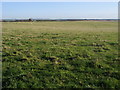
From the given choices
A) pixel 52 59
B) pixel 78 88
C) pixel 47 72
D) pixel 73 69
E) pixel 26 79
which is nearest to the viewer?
pixel 78 88

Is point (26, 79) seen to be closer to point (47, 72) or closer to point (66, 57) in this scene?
point (47, 72)

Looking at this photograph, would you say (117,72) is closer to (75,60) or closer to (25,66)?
(75,60)

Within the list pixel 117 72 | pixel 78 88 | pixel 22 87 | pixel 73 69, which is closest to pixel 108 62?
pixel 117 72

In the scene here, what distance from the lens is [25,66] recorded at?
1038 centimetres

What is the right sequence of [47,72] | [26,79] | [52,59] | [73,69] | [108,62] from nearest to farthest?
[26,79] → [47,72] → [73,69] → [108,62] → [52,59]

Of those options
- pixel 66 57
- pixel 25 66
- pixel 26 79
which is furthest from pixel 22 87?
pixel 66 57

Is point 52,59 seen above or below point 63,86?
above

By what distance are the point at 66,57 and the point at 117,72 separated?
15.8 ft

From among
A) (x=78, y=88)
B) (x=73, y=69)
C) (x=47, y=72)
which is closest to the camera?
(x=78, y=88)

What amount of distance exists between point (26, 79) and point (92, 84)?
155 inches

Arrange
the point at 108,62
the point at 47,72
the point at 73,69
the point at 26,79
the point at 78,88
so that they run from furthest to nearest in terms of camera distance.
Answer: the point at 108,62
the point at 73,69
the point at 47,72
the point at 26,79
the point at 78,88

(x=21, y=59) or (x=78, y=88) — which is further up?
(x=21, y=59)

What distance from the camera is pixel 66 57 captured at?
1266 cm

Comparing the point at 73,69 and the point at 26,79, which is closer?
the point at 26,79
